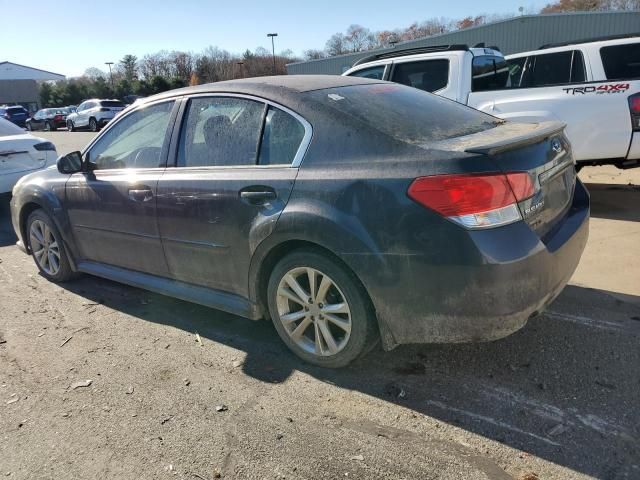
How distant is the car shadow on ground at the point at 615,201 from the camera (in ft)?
20.5

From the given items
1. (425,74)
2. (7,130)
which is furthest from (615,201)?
(7,130)

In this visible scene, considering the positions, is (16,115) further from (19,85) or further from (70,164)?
(19,85)

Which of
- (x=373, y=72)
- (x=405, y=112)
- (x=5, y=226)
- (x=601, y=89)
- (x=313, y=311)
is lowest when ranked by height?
(x=5, y=226)

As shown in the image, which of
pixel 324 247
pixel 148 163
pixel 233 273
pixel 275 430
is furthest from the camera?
pixel 148 163

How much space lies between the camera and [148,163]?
13.1 feet

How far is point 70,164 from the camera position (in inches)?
174

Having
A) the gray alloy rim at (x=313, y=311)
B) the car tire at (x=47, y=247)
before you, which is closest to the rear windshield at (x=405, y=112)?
the gray alloy rim at (x=313, y=311)

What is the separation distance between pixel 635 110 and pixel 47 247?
21.4ft

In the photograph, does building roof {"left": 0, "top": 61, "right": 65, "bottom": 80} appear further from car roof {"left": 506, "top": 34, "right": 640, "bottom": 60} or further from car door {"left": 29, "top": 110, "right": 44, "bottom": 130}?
car roof {"left": 506, "top": 34, "right": 640, "bottom": 60}

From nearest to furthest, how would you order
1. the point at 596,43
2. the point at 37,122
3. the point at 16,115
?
the point at 596,43 → the point at 16,115 → the point at 37,122

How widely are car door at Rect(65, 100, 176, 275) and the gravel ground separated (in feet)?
1.92

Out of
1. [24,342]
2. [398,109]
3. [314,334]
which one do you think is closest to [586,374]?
[314,334]

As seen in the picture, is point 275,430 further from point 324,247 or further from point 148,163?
point 148,163

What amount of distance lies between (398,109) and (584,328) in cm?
194
